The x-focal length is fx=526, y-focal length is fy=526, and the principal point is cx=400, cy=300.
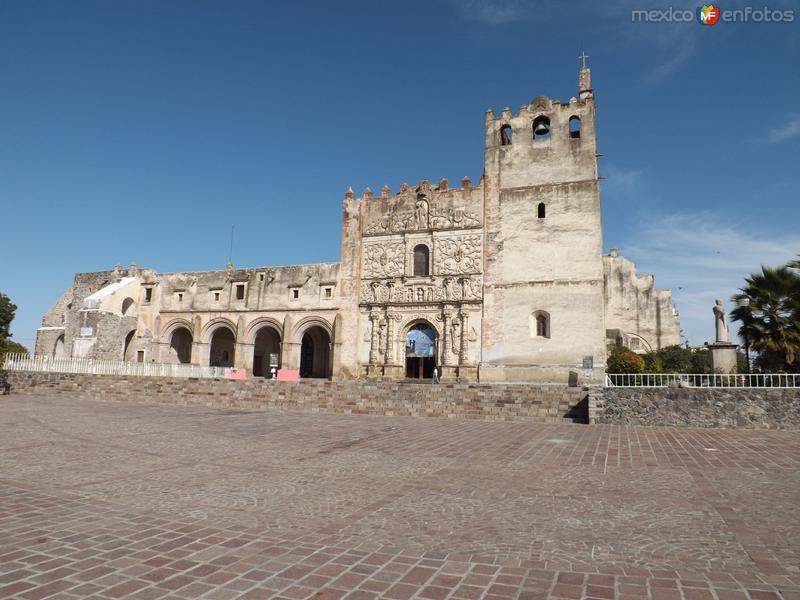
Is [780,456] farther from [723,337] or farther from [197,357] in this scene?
[197,357]

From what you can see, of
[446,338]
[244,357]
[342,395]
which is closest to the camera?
[342,395]

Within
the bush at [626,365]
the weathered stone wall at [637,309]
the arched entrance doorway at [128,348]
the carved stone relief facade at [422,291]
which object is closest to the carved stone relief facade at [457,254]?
the carved stone relief facade at [422,291]

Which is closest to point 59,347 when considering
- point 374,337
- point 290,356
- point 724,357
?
point 290,356

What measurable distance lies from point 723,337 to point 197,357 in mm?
26345

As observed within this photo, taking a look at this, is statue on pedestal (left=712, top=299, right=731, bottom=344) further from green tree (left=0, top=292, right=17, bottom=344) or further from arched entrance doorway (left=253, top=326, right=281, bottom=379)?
green tree (left=0, top=292, right=17, bottom=344)

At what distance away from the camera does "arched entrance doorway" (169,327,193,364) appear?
3256 cm

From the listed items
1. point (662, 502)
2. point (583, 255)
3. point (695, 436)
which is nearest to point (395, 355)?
point (583, 255)

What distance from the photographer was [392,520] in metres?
4.77

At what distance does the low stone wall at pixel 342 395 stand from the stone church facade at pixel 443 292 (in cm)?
725

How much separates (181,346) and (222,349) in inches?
100

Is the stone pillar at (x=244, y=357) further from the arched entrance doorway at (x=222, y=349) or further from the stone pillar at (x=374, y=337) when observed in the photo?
the stone pillar at (x=374, y=337)

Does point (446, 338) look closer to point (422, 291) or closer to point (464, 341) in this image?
point (464, 341)

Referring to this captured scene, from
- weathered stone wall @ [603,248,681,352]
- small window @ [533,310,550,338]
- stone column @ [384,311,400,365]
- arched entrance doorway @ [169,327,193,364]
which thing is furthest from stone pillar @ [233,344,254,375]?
weathered stone wall @ [603,248,681,352]

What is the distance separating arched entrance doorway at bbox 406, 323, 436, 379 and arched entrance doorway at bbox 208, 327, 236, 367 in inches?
521
